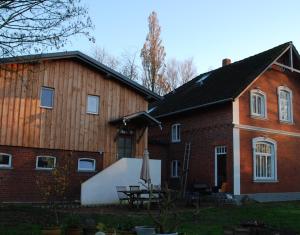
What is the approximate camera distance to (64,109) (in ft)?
62.4

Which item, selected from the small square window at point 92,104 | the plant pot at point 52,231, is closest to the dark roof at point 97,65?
the small square window at point 92,104

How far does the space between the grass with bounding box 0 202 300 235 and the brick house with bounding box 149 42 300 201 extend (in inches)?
187

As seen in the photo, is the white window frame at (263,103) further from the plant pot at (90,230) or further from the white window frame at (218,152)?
the plant pot at (90,230)

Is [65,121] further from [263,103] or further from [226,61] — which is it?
[226,61]

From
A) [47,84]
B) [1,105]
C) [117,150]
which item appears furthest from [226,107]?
[1,105]

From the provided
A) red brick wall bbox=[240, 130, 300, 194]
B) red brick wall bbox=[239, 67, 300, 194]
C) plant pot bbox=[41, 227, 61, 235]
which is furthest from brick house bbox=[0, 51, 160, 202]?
plant pot bbox=[41, 227, 61, 235]

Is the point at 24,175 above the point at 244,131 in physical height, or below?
below

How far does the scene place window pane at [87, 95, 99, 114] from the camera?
19.8 meters

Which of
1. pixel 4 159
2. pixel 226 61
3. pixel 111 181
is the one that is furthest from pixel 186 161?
pixel 4 159

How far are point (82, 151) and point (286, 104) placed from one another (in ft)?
41.9

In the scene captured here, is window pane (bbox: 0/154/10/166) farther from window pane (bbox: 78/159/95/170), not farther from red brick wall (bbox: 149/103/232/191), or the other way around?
red brick wall (bbox: 149/103/232/191)

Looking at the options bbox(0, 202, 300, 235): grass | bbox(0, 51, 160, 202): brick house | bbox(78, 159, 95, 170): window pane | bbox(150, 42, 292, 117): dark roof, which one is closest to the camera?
bbox(0, 202, 300, 235): grass

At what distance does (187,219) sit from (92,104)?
832 cm

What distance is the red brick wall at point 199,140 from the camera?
73.3ft
